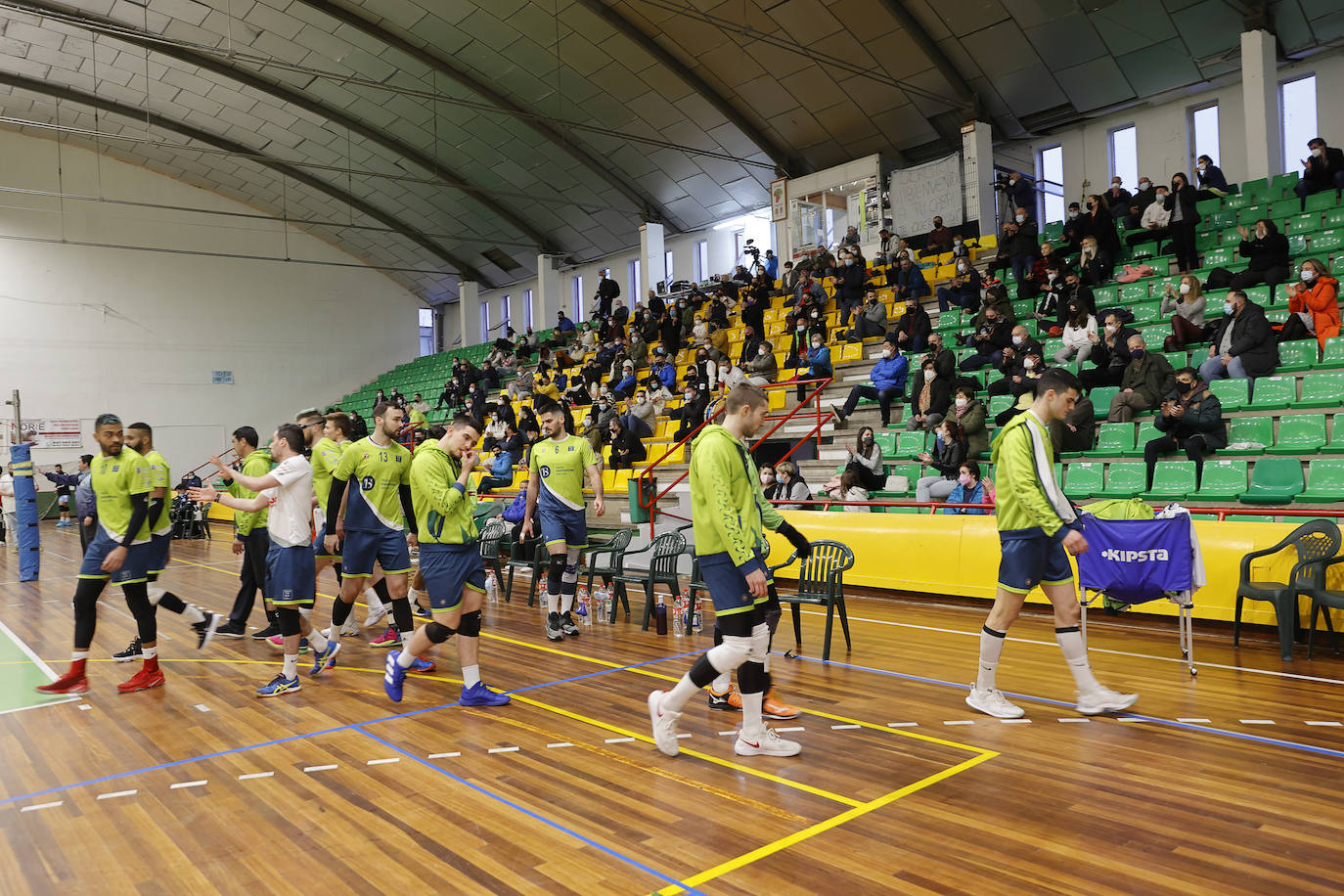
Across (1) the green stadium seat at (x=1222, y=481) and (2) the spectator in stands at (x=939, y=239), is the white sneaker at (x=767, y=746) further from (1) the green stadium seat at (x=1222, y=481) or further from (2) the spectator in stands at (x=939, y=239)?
(2) the spectator in stands at (x=939, y=239)

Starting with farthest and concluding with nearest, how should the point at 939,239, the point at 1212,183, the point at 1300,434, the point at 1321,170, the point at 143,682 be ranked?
the point at 939,239
the point at 1212,183
the point at 1321,170
the point at 1300,434
the point at 143,682

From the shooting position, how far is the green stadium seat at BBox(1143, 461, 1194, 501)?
8.48m

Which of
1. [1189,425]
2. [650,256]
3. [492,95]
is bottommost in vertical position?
[1189,425]

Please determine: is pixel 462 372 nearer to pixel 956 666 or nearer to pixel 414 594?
pixel 414 594

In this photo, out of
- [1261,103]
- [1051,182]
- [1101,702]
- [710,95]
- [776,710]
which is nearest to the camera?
[1101,702]

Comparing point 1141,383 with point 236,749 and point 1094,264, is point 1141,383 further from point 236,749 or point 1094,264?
point 236,749

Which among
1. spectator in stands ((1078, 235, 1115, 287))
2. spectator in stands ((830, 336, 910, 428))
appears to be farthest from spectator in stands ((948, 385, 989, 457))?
spectator in stands ((1078, 235, 1115, 287))

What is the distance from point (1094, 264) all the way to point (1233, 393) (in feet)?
13.6

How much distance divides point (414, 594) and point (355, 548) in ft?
7.25

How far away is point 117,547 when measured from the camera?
5.97 m

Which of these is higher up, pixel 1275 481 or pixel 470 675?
pixel 1275 481

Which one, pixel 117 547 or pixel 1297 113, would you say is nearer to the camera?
pixel 117 547

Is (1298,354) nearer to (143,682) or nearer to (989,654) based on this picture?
(989,654)

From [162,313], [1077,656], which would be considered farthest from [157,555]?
[162,313]
